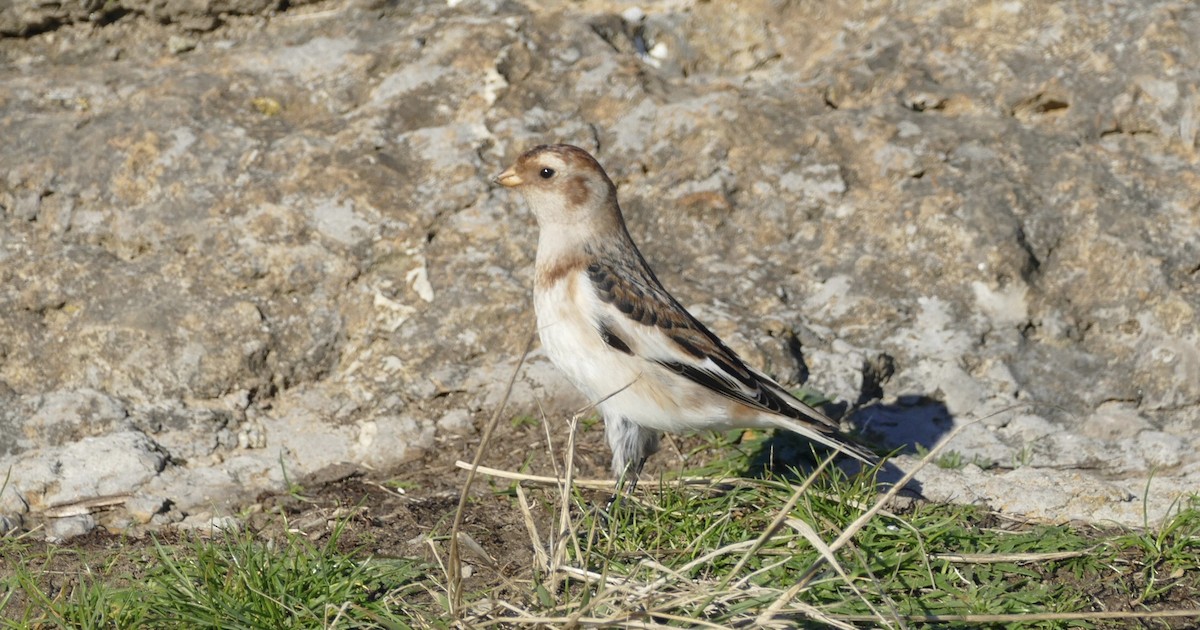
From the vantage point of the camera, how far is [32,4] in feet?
19.0

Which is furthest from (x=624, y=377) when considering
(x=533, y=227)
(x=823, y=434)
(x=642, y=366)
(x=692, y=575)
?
(x=533, y=227)

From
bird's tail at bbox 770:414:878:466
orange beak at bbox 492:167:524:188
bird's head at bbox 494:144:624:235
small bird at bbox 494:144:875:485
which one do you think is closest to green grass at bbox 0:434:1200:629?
bird's tail at bbox 770:414:878:466

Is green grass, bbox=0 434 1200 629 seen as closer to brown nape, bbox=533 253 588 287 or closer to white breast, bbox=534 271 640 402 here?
white breast, bbox=534 271 640 402

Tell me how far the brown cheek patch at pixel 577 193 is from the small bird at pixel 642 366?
211 millimetres

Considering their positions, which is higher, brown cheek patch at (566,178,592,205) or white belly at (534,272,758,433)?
brown cheek patch at (566,178,592,205)

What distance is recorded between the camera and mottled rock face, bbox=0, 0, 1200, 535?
15.0ft

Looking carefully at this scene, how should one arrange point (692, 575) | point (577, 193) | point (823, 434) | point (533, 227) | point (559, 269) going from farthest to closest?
1. point (533, 227)
2. point (577, 193)
3. point (559, 269)
4. point (823, 434)
5. point (692, 575)

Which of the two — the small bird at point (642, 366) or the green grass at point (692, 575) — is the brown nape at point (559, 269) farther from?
the green grass at point (692, 575)

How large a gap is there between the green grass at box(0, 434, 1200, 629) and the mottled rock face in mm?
412

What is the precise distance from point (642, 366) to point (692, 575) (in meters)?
0.88

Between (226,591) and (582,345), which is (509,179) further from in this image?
(226,591)

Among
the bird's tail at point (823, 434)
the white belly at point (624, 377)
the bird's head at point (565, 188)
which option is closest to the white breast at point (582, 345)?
the white belly at point (624, 377)

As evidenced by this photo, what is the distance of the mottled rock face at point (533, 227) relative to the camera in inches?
179

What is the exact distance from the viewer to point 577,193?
4.35m
